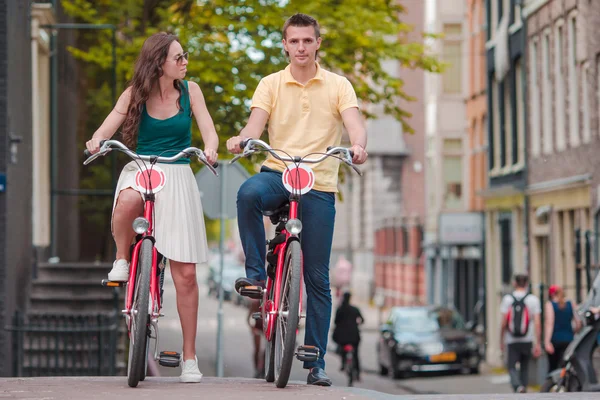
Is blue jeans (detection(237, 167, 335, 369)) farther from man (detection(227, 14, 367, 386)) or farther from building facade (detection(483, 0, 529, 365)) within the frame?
building facade (detection(483, 0, 529, 365))

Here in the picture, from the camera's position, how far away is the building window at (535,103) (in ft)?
104

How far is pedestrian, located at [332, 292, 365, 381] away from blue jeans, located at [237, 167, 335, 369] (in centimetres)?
1641

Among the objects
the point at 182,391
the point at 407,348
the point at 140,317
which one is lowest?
the point at 407,348

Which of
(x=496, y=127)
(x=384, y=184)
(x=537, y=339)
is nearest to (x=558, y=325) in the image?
(x=537, y=339)

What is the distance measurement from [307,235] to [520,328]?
12458 mm

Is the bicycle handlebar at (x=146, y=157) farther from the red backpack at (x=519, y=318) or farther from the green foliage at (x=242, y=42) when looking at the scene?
the green foliage at (x=242, y=42)

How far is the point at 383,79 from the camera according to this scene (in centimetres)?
2347

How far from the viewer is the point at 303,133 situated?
7.66 metres

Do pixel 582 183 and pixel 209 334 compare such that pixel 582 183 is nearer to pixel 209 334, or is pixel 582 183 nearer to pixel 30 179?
pixel 30 179

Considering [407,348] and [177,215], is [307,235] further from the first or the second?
[407,348]

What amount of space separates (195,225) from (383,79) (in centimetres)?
1597

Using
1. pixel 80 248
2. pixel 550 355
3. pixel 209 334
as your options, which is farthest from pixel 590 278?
pixel 209 334

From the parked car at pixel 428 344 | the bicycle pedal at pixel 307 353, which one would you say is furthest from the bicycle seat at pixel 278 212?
the parked car at pixel 428 344

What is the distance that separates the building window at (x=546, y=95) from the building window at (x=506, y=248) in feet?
13.7
